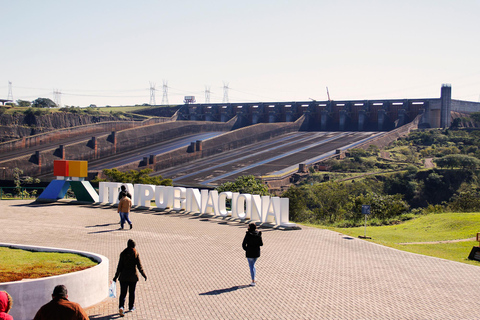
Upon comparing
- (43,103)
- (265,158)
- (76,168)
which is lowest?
(265,158)

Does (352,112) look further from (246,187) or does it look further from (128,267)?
(128,267)

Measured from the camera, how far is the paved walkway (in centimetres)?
1041

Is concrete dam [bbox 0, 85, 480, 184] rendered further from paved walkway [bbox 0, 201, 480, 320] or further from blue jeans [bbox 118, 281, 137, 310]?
blue jeans [bbox 118, 281, 137, 310]

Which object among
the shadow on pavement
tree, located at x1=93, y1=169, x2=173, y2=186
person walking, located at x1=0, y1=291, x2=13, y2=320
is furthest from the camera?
tree, located at x1=93, y1=169, x2=173, y2=186

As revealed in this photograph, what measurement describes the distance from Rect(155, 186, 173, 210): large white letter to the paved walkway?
3875 millimetres

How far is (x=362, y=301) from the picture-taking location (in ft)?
36.6

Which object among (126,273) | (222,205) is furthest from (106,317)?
(222,205)

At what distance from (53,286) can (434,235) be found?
18465mm

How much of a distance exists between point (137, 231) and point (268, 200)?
611cm

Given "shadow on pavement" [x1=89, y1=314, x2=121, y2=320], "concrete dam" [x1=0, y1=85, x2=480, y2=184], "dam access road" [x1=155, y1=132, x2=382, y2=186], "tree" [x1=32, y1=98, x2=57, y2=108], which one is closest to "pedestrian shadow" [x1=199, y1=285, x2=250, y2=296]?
"shadow on pavement" [x1=89, y1=314, x2=121, y2=320]

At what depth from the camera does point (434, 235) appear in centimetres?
2302

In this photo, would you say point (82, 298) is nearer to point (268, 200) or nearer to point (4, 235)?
point (4, 235)

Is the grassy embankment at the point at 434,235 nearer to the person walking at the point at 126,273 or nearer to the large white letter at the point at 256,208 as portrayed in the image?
the large white letter at the point at 256,208

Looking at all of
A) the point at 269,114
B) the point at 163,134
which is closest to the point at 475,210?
the point at 163,134
